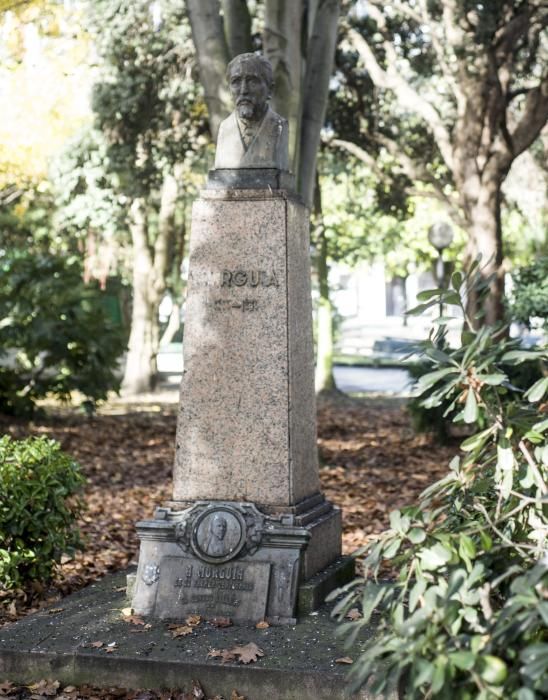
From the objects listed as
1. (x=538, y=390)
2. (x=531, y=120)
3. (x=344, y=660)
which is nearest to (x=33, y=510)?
(x=344, y=660)

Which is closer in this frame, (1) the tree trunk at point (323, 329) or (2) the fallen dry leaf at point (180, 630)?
(2) the fallen dry leaf at point (180, 630)

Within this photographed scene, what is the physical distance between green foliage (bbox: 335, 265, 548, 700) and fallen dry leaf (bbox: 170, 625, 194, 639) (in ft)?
4.41

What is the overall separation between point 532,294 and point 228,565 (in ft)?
25.0

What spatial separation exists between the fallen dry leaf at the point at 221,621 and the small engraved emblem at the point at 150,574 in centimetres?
45

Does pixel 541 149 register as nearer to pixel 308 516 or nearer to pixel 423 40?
pixel 423 40

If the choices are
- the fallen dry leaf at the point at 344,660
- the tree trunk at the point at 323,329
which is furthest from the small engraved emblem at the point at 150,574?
the tree trunk at the point at 323,329

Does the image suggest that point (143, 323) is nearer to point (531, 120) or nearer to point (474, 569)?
point (531, 120)

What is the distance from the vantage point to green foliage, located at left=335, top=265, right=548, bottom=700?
3541 mm

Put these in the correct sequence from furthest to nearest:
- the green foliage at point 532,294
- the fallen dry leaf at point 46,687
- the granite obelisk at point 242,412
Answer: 1. the green foliage at point 532,294
2. the granite obelisk at point 242,412
3. the fallen dry leaf at point 46,687

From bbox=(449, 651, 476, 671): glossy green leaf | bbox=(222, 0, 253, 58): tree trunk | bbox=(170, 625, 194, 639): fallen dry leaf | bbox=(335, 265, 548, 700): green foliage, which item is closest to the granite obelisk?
bbox=(170, 625, 194, 639): fallen dry leaf

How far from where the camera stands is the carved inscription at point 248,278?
248 inches

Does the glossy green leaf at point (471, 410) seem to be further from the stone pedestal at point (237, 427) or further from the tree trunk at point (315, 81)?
the tree trunk at point (315, 81)

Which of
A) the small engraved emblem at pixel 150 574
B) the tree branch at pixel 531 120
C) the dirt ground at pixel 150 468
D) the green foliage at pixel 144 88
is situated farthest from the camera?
the green foliage at pixel 144 88

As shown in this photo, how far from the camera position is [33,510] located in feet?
22.7
